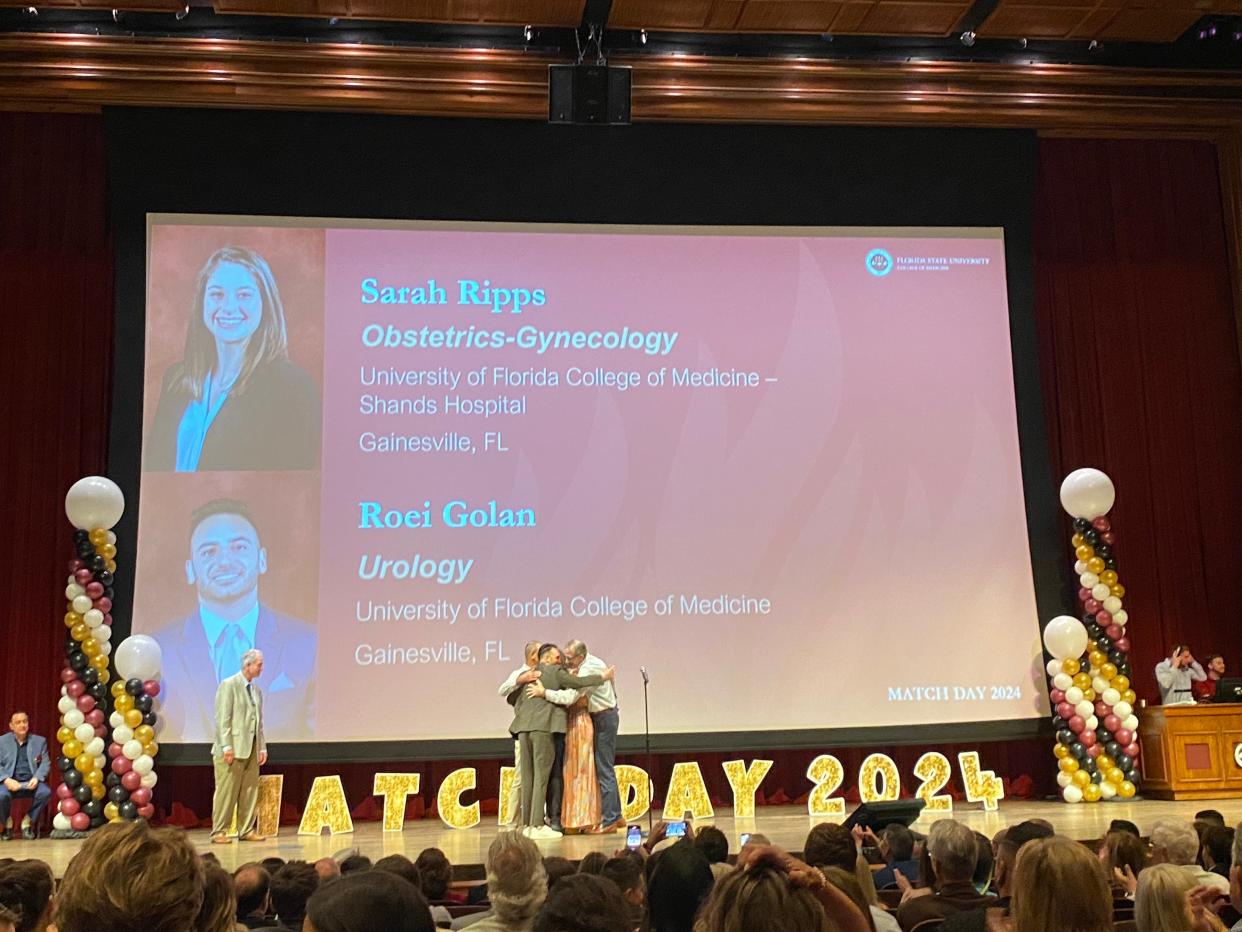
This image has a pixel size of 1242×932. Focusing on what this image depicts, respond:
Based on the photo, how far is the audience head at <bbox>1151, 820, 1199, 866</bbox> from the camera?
11.4 feet

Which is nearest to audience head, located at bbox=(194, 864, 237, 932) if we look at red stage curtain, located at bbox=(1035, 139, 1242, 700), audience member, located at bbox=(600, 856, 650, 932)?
audience member, located at bbox=(600, 856, 650, 932)

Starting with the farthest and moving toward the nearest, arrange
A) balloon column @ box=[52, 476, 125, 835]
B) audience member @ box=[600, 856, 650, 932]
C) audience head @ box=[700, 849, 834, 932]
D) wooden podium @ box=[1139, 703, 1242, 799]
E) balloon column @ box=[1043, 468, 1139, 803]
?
balloon column @ box=[1043, 468, 1139, 803]
wooden podium @ box=[1139, 703, 1242, 799]
balloon column @ box=[52, 476, 125, 835]
audience member @ box=[600, 856, 650, 932]
audience head @ box=[700, 849, 834, 932]

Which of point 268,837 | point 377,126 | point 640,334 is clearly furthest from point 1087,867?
point 377,126

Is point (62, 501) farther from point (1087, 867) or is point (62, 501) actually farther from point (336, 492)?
point (1087, 867)

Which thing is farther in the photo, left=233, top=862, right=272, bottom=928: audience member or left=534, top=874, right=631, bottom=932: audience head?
left=233, top=862, right=272, bottom=928: audience member

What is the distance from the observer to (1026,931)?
1978mm

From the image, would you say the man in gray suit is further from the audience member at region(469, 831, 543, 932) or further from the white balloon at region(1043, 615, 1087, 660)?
the audience member at region(469, 831, 543, 932)

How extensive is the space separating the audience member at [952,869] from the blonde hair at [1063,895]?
1.27m

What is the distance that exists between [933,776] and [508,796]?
312 cm

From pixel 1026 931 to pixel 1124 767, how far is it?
825 centimetres

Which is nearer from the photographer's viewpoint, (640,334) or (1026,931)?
(1026,931)

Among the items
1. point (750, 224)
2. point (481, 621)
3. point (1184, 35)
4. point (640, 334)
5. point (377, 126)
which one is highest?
point (1184, 35)

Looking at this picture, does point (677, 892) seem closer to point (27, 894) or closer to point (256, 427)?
point (27, 894)

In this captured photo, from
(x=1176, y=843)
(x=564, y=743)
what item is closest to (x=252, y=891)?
(x=1176, y=843)
